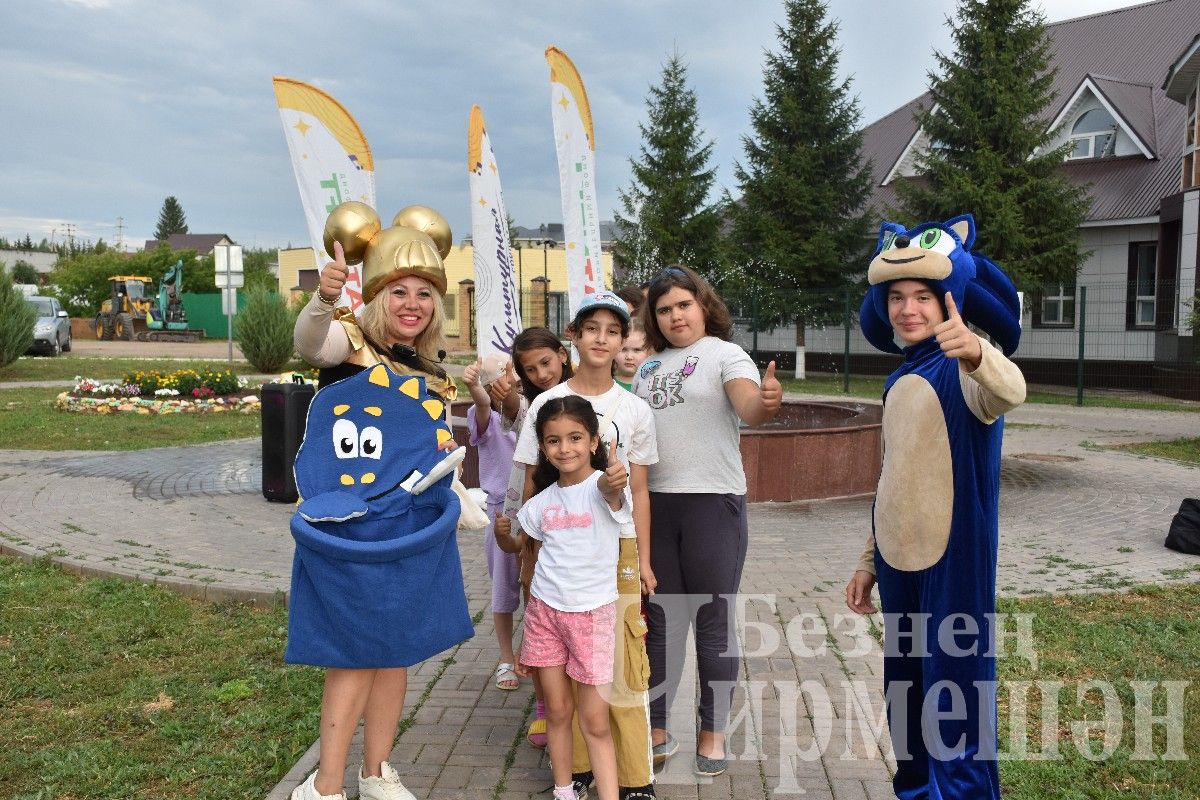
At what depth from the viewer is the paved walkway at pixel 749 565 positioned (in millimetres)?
3598

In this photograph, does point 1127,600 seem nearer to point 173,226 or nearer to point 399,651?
point 399,651

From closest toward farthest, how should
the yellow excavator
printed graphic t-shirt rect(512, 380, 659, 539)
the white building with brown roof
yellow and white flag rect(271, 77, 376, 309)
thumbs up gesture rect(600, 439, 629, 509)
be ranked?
thumbs up gesture rect(600, 439, 629, 509) < printed graphic t-shirt rect(512, 380, 659, 539) < yellow and white flag rect(271, 77, 376, 309) < the white building with brown roof < the yellow excavator

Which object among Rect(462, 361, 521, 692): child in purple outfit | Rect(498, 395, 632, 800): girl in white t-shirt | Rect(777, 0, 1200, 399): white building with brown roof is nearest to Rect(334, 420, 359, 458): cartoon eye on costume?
Rect(498, 395, 632, 800): girl in white t-shirt

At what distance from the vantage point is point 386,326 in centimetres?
315

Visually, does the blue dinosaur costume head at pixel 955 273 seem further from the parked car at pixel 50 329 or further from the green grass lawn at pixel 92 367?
the parked car at pixel 50 329

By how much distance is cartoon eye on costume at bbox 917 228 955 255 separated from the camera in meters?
2.60

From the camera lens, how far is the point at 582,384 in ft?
11.3

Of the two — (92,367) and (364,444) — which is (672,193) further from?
(364,444)

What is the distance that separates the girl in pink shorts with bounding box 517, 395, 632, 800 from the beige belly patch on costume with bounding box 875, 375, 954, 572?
0.86 m

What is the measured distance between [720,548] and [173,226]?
140058 millimetres

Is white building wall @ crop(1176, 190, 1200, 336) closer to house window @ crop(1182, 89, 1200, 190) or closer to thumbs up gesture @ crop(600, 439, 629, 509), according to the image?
house window @ crop(1182, 89, 1200, 190)

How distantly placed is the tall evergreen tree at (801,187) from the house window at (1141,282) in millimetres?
6640

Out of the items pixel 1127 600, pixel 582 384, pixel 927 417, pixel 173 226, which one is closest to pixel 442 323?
pixel 582 384

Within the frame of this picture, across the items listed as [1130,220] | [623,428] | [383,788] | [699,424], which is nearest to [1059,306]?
[1130,220]
